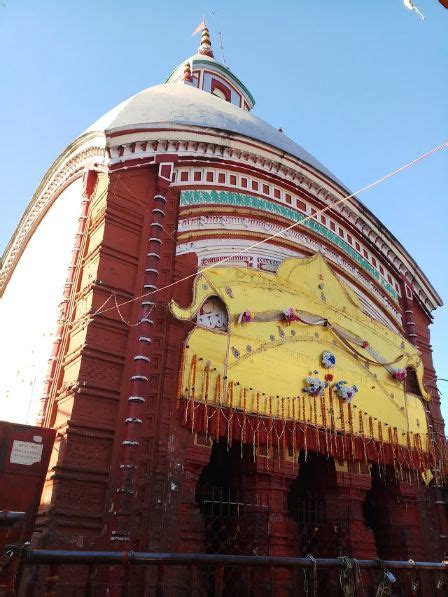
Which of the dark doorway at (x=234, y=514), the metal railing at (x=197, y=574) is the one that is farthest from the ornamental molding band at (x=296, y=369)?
the metal railing at (x=197, y=574)

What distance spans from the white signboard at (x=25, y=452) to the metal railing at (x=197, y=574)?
1.06m

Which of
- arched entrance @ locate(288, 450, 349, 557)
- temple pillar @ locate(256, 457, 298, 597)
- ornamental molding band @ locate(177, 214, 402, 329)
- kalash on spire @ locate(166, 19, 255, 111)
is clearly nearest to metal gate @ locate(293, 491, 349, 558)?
arched entrance @ locate(288, 450, 349, 557)

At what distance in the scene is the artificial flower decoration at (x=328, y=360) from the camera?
8656 millimetres

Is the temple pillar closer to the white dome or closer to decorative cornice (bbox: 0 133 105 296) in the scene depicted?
decorative cornice (bbox: 0 133 105 296)

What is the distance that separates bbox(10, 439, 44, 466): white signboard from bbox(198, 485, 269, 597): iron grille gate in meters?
2.46

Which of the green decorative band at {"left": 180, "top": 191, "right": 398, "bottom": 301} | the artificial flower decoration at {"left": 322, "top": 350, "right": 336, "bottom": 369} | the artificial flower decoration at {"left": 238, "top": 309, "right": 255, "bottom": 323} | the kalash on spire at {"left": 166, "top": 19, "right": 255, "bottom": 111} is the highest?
the kalash on spire at {"left": 166, "top": 19, "right": 255, "bottom": 111}

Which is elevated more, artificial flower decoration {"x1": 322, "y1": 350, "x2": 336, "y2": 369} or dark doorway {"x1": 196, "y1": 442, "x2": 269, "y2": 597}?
artificial flower decoration {"x1": 322, "y1": 350, "x2": 336, "y2": 369}

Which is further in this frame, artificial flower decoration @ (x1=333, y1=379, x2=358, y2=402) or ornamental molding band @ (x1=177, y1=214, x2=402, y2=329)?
artificial flower decoration @ (x1=333, y1=379, x2=358, y2=402)

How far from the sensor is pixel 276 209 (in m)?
9.62

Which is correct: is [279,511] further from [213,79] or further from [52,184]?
[213,79]

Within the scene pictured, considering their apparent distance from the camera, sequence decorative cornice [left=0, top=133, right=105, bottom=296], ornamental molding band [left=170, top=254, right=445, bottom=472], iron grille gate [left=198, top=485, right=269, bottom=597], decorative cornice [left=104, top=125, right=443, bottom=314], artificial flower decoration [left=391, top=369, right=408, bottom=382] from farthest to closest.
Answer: artificial flower decoration [left=391, top=369, right=408, bottom=382] → decorative cornice [left=0, top=133, right=105, bottom=296] → decorative cornice [left=104, top=125, right=443, bottom=314] → ornamental molding band [left=170, top=254, right=445, bottom=472] → iron grille gate [left=198, top=485, right=269, bottom=597]

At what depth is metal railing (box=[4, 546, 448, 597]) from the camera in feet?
9.32

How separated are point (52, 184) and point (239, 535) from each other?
300 inches

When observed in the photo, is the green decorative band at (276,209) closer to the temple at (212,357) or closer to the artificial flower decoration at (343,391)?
the temple at (212,357)
